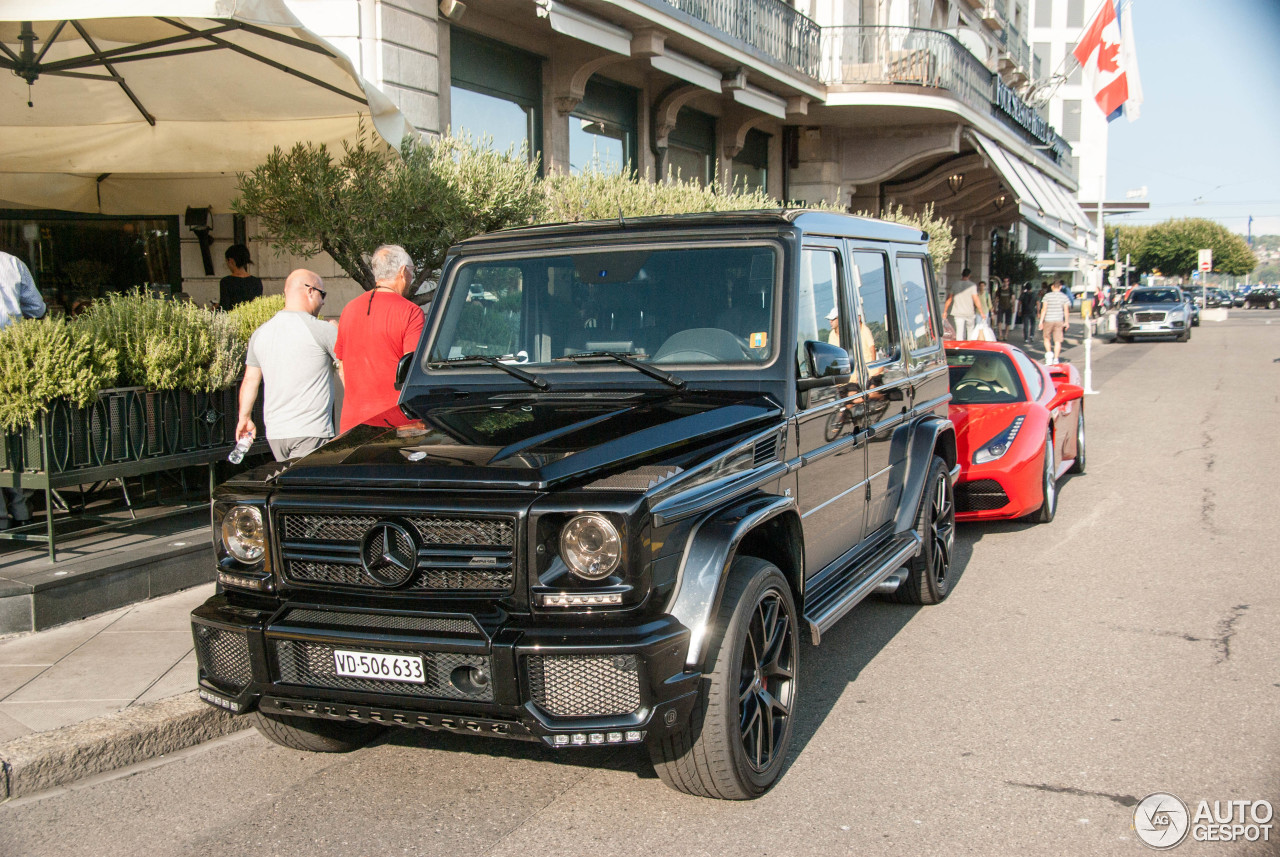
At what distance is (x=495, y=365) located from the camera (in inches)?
178

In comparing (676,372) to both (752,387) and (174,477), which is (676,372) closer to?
(752,387)

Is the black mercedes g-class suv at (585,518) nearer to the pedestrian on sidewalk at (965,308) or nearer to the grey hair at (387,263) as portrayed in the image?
the grey hair at (387,263)

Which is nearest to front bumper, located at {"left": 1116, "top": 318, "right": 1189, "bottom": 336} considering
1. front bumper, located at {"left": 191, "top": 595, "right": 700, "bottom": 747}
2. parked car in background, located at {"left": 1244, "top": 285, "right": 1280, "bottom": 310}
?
front bumper, located at {"left": 191, "top": 595, "right": 700, "bottom": 747}

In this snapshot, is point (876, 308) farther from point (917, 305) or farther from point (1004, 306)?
point (1004, 306)

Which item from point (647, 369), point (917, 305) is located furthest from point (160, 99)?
point (647, 369)

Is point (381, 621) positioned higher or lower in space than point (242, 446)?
lower

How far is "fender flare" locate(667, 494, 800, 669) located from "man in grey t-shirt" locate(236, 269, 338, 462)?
3061mm

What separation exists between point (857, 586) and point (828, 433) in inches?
27.3

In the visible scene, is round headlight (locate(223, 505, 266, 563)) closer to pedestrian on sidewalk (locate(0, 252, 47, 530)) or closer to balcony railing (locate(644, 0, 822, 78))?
pedestrian on sidewalk (locate(0, 252, 47, 530))

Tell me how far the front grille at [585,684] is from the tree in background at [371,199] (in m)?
5.47

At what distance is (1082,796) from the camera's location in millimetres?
3697

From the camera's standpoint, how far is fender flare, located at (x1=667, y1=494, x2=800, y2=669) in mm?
3271

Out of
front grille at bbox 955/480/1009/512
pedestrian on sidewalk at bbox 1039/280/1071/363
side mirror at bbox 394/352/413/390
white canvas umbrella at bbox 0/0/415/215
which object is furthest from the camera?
pedestrian on sidewalk at bbox 1039/280/1071/363

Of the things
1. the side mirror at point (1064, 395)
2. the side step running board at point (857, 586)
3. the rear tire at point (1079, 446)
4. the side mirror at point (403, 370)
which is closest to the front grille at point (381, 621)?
the side step running board at point (857, 586)
